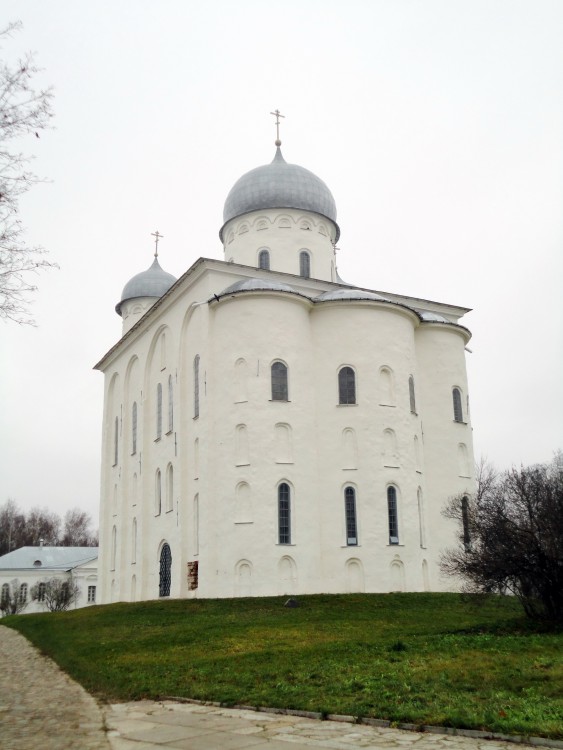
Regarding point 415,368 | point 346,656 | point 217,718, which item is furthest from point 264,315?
point 217,718

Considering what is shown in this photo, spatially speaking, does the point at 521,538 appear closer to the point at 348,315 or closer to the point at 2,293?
the point at 2,293

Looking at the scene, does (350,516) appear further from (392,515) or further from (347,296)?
(347,296)

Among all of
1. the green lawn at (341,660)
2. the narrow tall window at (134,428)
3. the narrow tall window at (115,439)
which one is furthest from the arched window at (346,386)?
the narrow tall window at (115,439)

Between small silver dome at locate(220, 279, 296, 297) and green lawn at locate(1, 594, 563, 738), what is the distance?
10.4m

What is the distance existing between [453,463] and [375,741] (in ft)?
73.7

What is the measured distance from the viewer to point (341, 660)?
11828mm

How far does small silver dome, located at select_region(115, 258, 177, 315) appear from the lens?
43.7 metres

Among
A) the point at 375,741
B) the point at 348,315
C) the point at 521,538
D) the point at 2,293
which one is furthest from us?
the point at 348,315

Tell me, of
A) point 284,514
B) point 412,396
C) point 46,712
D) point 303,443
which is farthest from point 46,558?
point 46,712

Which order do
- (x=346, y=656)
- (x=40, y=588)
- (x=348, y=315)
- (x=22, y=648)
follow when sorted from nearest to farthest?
(x=346, y=656) < (x=22, y=648) < (x=348, y=315) < (x=40, y=588)

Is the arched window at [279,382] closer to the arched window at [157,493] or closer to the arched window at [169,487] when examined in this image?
the arched window at [169,487]

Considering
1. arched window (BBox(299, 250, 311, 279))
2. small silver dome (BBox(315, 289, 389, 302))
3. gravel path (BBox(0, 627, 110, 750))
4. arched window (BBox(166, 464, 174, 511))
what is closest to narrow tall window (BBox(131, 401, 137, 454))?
arched window (BBox(166, 464, 174, 511))

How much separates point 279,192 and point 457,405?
11841 millimetres

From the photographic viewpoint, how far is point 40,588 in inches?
2232
